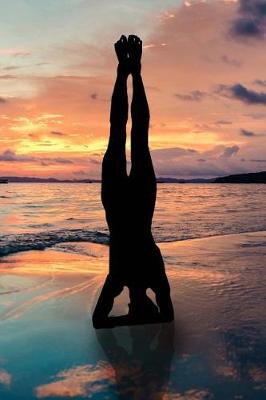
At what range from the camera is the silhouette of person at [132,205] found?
5.51 m

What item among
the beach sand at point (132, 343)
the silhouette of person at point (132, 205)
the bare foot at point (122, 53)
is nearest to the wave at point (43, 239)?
the beach sand at point (132, 343)

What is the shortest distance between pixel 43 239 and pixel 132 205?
1071 centimetres

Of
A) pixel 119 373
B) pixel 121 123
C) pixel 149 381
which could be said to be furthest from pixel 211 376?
pixel 121 123

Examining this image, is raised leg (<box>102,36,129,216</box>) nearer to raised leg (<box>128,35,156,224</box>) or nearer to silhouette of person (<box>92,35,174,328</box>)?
silhouette of person (<box>92,35,174,328</box>)

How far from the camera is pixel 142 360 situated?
15.5 ft

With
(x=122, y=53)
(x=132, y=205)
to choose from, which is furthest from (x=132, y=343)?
(x=122, y=53)

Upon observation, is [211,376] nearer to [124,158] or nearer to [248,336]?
[248,336]

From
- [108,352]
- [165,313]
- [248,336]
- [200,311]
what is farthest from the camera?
[200,311]

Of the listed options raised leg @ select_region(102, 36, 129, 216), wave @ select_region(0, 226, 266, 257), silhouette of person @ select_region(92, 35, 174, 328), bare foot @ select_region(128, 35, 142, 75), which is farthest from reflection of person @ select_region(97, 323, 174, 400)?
wave @ select_region(0, 226, 266, 257)

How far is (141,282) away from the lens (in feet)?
18.9

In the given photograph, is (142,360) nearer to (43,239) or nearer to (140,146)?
(140,146)

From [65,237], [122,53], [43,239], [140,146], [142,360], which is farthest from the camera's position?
[65,237]

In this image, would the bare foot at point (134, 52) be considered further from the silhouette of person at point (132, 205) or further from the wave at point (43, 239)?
the wave at point (43, 239)

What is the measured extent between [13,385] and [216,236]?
13.6 metres
